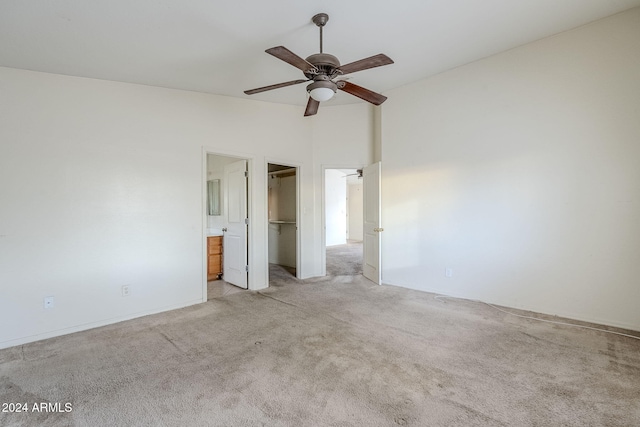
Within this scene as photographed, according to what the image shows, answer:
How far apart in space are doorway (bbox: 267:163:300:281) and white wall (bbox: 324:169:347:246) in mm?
3339

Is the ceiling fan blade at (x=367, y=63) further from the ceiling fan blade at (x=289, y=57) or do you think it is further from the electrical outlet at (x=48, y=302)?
the electrical outlet at (x=48, y=302)

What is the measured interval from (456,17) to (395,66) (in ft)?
3.31

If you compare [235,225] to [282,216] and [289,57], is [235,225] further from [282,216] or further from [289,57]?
[289,57]

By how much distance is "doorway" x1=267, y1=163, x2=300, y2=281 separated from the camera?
616 cm

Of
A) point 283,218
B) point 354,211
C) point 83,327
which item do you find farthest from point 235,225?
point 354,211

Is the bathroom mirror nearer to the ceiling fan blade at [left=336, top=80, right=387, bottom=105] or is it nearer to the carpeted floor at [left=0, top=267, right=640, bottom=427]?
the carpeted floor at [left=0, top=267, right=640, bottom=427]

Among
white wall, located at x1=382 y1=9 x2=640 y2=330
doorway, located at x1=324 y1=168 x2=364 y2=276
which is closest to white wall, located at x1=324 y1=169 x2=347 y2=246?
A: doorway, located at x1=324 y1=168 x2=364 y2=276

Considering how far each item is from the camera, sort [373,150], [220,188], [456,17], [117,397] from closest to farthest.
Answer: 1. [117,397]
2. [456,17]
3. [373,150]
4. [220,188]

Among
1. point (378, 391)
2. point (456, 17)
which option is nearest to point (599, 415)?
point (378, 391)

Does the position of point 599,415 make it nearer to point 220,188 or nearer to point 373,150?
point 373,150

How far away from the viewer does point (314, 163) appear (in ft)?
16.5

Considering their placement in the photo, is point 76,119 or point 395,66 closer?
point 76,119

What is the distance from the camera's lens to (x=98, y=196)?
310 centimetres

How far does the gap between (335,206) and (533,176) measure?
24.0 feet
